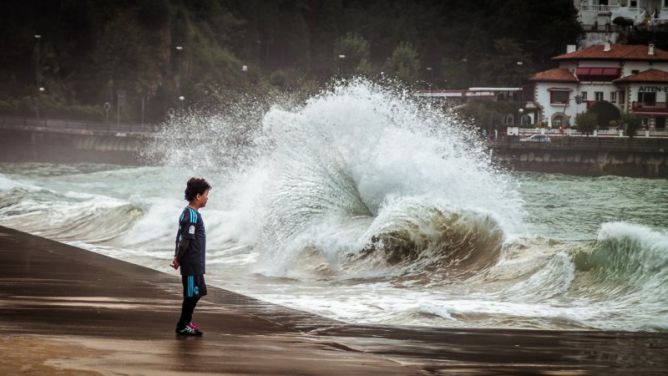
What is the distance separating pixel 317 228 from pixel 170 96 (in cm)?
11550

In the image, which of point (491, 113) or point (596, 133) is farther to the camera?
point (491, 113)

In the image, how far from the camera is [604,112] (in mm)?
133875

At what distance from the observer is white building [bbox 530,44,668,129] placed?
139 metres

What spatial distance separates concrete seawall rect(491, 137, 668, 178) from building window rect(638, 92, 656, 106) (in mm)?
33230

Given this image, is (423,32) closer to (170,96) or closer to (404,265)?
(170,96)

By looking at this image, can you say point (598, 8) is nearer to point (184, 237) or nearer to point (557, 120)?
point (557, 120)

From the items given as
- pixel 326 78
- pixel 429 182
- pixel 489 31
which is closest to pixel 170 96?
pixel 326 78

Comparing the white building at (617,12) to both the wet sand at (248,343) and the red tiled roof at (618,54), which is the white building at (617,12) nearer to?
the red tiled roof at (618,54)

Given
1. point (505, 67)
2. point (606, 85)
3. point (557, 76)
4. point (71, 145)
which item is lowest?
point (71, 145)

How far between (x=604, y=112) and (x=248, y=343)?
12696cm

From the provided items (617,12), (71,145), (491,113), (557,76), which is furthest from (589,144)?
(617,12)

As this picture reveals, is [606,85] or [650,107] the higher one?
[606,85]

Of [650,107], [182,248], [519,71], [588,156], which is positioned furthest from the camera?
[519,71]

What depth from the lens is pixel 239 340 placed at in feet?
35.2
